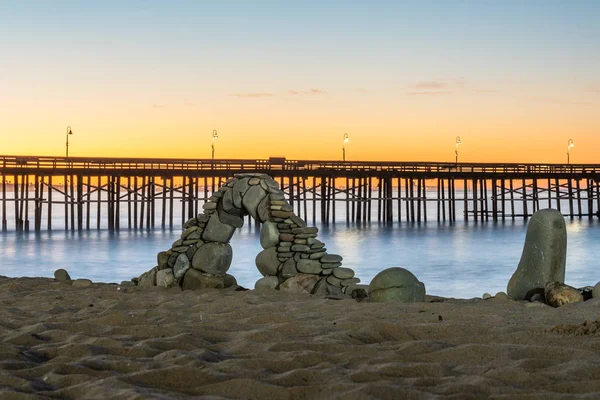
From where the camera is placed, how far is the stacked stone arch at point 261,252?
10.9 metres

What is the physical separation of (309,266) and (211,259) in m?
1.57

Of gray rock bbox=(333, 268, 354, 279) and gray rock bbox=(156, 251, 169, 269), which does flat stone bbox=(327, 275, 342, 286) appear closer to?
gray rock bbox=(333, 268, 354, 279)

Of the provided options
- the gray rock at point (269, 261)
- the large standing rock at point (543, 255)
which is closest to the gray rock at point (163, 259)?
the gray rock at point (269, 261)

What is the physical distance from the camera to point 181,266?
1167 centimetres

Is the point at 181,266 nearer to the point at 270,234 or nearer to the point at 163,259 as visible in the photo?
the point at 163,259

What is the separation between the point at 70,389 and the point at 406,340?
108 inches

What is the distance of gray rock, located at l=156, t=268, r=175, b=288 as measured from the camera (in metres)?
11.7

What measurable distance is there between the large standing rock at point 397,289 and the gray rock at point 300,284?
161 cm

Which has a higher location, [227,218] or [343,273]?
[227,218]

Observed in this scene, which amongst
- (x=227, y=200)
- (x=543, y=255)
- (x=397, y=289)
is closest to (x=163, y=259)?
(x=227, y=200)

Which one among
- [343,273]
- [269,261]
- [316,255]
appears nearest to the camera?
[343,273]

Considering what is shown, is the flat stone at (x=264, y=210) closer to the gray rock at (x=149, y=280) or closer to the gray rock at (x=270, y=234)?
the gray rock at (x=270, y=234)

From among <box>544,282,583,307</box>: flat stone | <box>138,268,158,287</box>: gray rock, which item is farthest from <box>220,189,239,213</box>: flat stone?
<box>544,282,583,307</box>: flat stone

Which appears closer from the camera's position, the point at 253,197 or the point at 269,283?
the point at 269,283
